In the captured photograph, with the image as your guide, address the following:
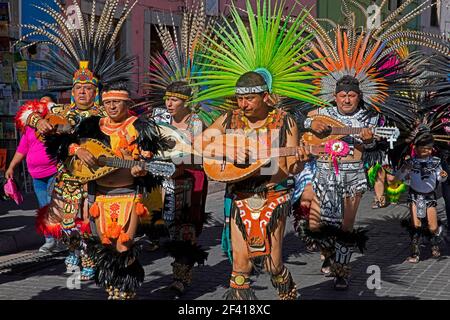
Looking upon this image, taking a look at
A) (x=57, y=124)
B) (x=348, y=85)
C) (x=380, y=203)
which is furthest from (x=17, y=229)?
(x=380, y=203)

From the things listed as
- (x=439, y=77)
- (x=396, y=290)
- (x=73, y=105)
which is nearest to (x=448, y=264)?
(x=396, y=290)

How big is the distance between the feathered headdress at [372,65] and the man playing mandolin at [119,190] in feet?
6.10

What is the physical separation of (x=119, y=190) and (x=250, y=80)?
1.45 m

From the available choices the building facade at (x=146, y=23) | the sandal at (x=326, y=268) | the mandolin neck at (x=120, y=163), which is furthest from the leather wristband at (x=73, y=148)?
the building facade at (x=146, y=23)

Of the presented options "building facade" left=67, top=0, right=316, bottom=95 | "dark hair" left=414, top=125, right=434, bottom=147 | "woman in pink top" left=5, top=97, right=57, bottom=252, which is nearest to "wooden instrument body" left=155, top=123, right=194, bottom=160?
"woman in pink top" left=5, top=97, right=57, bottom=252

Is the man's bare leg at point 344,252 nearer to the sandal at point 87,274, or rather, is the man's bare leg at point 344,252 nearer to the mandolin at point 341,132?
the mandolin at point 341,132

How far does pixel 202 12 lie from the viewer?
7.86m

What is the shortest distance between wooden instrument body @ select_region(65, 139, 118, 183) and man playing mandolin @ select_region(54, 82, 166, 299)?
2 cm

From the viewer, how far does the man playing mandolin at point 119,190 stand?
6113 millimetres

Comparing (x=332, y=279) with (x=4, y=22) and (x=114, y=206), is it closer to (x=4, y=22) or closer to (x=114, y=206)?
(x=114, y=206)

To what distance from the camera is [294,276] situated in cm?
763

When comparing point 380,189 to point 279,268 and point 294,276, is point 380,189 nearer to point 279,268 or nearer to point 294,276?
point 294,276

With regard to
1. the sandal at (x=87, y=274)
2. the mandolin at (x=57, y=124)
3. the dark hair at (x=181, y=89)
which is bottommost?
the sandal at (x=87, y=274)

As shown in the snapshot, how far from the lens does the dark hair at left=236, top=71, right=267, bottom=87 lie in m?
5.54
